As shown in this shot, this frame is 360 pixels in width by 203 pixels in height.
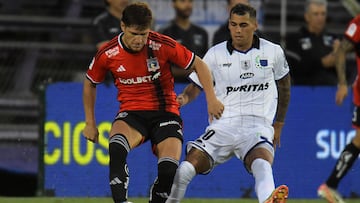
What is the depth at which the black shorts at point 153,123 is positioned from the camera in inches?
391

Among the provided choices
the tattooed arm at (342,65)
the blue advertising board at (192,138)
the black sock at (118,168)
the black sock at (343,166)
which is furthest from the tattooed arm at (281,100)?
the blue advertising board at (192,138)

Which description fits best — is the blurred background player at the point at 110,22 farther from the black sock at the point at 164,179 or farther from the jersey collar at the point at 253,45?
the black sock at the point at 164,179

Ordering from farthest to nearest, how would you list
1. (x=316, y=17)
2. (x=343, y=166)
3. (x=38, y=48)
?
(x=38, y=48), (x=316, y=17), (x=343, y=166)

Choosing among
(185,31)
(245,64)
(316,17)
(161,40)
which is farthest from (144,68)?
(316,17)

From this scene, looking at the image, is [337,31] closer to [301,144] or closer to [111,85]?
[301,144]

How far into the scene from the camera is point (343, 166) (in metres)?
12.2

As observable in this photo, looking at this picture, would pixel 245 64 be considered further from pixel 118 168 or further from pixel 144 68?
pixel 118 168

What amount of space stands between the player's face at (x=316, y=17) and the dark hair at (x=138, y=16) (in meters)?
5.30

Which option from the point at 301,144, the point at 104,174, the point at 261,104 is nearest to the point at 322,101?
the point at 301,144

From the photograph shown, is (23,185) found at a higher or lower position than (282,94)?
lower

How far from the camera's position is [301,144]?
1397cm

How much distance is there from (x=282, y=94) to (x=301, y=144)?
11.7 feet

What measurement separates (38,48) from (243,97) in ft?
21.7

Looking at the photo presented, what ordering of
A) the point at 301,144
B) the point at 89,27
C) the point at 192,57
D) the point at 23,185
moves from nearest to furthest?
the point at 192,57 < the point at 301,144 < the point at 23,185 < the point at 89,27
